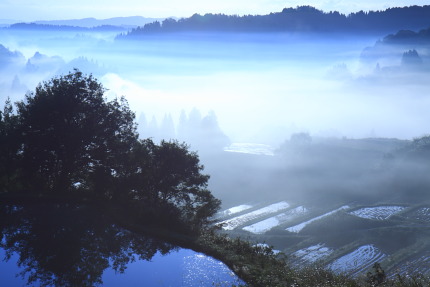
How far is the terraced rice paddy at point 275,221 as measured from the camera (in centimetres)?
8188

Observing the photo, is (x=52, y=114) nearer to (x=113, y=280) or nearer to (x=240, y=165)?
(x=113, y=280)

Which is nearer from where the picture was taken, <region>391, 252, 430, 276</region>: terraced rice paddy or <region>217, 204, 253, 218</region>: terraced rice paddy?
<region>391, 252, 430, 276</region>: terraced rice paddy

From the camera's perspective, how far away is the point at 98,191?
18328mm

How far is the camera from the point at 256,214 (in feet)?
318

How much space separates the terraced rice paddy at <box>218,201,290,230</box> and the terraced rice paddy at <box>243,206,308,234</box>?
266 centimetres

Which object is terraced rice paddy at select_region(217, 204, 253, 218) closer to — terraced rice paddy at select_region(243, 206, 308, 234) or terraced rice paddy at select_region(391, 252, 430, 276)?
terraced rice paddy at select_region(243, 206, 308, 234)

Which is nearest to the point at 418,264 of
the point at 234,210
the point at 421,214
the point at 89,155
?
the point at 421,214

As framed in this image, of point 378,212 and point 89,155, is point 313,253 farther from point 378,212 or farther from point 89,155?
point 89,155

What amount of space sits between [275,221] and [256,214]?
8025mm

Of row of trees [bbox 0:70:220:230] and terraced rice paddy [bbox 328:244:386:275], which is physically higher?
row of trees [bbox 0:70:220:230]

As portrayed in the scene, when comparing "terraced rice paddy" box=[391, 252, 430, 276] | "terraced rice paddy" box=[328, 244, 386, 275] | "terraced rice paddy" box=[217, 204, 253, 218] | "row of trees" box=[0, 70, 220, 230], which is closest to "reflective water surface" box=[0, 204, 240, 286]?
"row of trees" box=[0, 70, 220, 230]

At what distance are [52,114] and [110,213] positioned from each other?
7.26 m

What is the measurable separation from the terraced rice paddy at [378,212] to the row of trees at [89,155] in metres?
79.7

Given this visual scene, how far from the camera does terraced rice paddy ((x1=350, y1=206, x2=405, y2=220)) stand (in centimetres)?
9094
